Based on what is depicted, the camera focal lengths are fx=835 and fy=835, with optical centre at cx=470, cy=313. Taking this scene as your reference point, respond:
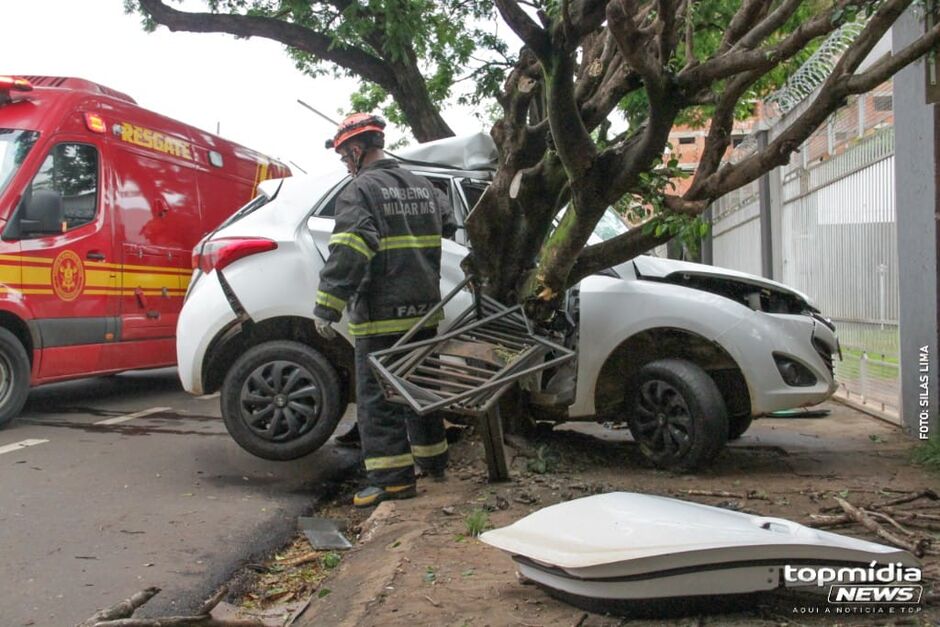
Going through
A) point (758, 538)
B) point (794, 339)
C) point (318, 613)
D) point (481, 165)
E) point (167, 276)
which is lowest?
point (318, 613)

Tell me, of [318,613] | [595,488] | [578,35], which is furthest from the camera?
[595,488]

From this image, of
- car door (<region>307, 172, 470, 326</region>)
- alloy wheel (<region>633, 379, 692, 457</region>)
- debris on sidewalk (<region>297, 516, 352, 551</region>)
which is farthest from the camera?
car door (<region>307, 172, 470, 326</region>)

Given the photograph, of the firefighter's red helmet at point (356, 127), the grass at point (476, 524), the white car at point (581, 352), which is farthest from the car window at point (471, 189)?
the grass at point (476, 524)

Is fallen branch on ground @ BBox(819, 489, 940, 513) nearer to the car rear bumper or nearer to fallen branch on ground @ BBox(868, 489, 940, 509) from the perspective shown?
fallen branch on ground @ BBox(868, 489, 940, 509)

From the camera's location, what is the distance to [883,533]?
121 inches

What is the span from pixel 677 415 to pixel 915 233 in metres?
2.30

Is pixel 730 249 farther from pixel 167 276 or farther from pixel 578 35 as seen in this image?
pixel 578 35

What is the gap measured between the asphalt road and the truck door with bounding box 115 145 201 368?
93 cm

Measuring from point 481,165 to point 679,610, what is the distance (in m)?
3.71

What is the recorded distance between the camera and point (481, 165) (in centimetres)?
560

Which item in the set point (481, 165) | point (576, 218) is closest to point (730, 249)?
point (481, 165)

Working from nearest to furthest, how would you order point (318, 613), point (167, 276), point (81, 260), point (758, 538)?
point (758, 538) → point (318, 613) → point (81, 260) → point (167, 276)

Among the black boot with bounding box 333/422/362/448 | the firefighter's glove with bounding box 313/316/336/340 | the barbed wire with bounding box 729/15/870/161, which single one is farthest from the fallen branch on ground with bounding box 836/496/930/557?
the barbed wire with bounding box 729/15/870/161

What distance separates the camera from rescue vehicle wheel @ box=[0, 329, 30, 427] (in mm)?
6285
